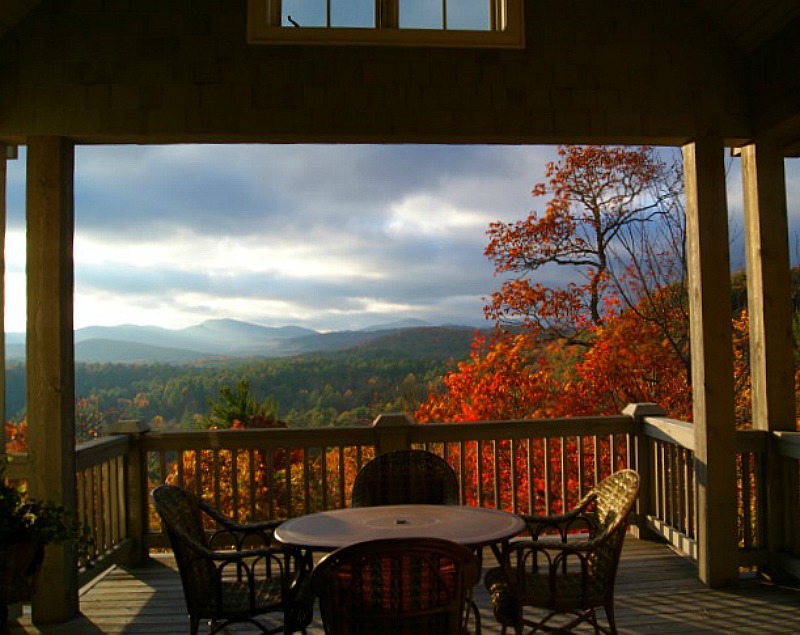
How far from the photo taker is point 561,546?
293cm

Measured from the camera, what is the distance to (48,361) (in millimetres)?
3939

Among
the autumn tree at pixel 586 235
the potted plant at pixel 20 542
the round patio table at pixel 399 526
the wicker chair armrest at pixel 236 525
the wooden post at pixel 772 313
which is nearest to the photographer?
the round patio table at pixel 399 526

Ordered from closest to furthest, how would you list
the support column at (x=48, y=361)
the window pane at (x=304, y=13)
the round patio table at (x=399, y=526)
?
1. the round patio table at (x=399, y=526)
2. the support column at (x=48, y=361)
3. the window pane at (x=304, y=13)

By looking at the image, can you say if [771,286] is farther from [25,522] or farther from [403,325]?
[403,325]

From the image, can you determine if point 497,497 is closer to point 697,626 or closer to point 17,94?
point 697,626

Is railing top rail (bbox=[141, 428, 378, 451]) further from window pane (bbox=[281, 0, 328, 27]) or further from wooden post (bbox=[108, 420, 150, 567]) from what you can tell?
window pane (bbox=[281, 0, 328, 27])

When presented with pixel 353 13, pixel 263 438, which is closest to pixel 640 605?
pixel 263 438

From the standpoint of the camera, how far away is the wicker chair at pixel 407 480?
3.97m

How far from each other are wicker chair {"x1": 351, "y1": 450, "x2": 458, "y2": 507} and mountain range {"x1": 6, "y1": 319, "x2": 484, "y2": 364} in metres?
7.03

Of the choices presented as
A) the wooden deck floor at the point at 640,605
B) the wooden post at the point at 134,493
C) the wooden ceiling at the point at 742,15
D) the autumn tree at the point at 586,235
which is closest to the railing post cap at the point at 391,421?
the wooden deck floor at the point at 640,605

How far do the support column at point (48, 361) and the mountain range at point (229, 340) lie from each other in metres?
6.87

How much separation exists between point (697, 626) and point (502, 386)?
6497mm

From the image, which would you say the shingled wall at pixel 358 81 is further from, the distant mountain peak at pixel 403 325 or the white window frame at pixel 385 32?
the distant mountain peak at pixel 403 325

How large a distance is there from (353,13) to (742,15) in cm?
232
